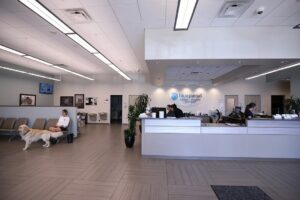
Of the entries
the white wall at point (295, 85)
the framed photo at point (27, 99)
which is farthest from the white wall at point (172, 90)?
the white wall at point (295, 85)

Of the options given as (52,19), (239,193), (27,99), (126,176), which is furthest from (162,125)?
(27,99)

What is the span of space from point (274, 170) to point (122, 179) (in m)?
3.39

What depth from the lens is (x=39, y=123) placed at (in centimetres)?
795

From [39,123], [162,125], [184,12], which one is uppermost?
[184,12]

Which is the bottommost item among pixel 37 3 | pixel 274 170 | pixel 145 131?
pixel 274 170

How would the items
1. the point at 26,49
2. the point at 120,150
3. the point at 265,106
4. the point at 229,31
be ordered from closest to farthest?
the point at 229,31, the point at 120,150, the point at 26,49, the point at 265,106

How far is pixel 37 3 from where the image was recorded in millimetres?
3404

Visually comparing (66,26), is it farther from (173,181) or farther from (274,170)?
(274,170)

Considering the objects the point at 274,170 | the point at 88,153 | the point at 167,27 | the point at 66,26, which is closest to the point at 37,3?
the point at 66,26

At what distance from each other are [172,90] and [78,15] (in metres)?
10.00

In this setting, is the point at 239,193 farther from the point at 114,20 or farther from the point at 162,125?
the point at 114,20

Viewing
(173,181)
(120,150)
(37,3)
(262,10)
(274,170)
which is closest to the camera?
(37,3)

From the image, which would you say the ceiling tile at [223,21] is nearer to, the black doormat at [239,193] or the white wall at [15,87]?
the black doormat at [239,193]

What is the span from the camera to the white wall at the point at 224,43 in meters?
4.81
